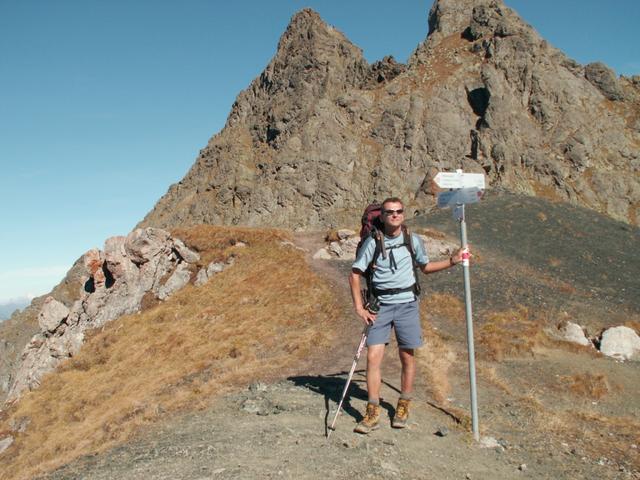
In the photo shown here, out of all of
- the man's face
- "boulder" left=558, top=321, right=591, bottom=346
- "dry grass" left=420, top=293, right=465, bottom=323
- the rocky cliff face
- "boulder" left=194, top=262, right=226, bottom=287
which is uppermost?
the rocky cliff face

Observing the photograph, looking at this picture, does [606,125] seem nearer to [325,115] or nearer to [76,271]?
[325,115]

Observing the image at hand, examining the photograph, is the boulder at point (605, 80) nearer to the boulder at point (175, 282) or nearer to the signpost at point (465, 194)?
the boulder at point (175, 282)

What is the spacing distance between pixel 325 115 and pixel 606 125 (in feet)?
166

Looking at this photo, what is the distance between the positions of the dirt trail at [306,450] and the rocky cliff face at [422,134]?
231 ft

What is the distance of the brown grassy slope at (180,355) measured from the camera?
11.5 meters

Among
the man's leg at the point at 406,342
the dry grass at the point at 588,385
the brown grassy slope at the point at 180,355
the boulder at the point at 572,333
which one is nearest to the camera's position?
the man's leg at the point at 406,342

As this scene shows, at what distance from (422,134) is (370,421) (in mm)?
83251

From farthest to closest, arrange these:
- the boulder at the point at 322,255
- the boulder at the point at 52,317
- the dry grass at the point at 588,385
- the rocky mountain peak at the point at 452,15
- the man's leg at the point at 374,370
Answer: the rocky mountain peak at the point at 452,15
the boulder at the point at 52,317
the boulder at the point at 322,255
the dry grass at the point at 588,385
the man's leg at the point at 374,370

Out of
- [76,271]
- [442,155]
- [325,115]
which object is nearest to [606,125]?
[442,155]

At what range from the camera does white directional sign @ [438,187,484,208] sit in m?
8.12

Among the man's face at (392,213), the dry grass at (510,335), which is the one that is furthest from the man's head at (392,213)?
the dry grass at (510,335)

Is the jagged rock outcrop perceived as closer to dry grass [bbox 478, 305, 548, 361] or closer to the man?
dry grass [bbox 478, 305, 548, 361]

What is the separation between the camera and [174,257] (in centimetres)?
2814

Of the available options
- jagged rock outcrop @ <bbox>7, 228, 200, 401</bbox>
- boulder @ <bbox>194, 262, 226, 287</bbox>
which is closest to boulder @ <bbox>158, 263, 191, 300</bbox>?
jagged rock outcrop @ <bbox>7, 228, 200, 401</bbox>
